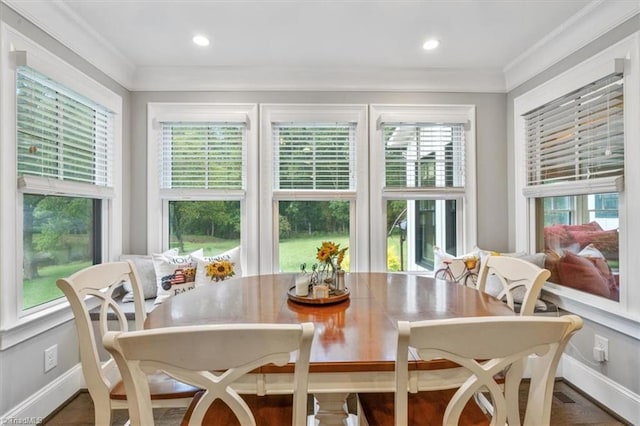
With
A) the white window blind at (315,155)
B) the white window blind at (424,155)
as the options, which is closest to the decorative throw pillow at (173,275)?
the white window blind at (315,155)

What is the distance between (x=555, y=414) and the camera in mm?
2029

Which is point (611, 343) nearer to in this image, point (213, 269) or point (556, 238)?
point (556, 238)

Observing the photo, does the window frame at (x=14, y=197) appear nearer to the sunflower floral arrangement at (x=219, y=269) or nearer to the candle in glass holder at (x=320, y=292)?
the sunflower floral arrangement at (x=219, y=269)

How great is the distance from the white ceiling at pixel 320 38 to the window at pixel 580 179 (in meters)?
0.42

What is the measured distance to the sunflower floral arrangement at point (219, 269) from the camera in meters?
2.66

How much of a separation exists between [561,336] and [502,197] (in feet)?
8.58

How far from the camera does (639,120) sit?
73.6 inches

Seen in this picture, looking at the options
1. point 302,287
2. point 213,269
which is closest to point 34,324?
point 213,269

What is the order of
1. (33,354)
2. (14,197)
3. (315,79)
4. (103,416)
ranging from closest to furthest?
(103,416)
(14,197)
(33,354)
(315,79)

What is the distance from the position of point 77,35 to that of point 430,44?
8.17ft

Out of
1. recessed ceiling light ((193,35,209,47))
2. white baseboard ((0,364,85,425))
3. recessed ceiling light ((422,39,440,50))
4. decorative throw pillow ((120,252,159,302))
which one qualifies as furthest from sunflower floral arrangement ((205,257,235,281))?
recessed ceiling light ((422,39,440,50))

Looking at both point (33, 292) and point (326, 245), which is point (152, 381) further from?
point (33, 292)

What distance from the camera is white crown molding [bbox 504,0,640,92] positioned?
1.99 meters

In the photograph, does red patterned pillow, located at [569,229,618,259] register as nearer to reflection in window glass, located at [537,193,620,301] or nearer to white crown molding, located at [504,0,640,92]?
reflection in window glass, located at [537,193,620,301]
